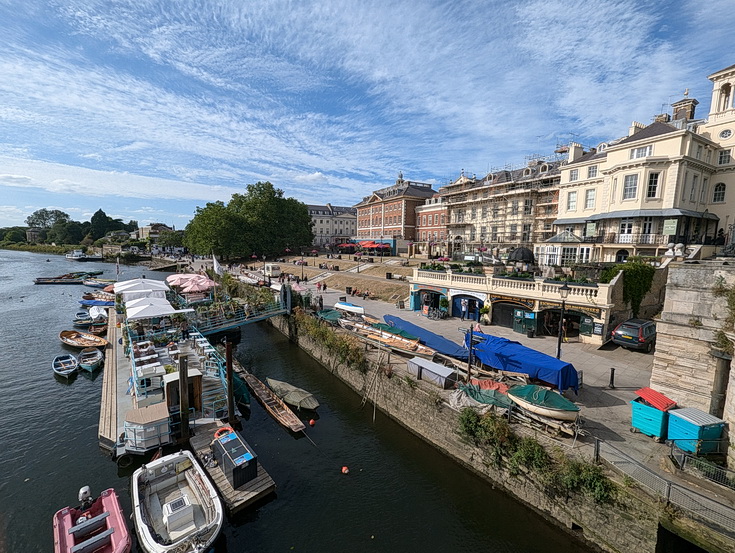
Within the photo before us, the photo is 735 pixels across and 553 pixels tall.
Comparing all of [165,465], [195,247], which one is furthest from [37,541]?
[195,247]

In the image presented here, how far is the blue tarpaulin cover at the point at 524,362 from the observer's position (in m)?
13.5

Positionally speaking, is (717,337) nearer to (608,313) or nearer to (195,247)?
(608,313)

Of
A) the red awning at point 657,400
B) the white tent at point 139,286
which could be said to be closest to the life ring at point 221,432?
the red awning at point 657,400

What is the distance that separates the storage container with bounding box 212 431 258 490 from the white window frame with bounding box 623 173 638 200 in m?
38.0

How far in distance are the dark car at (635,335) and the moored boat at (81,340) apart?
3818 centimetres

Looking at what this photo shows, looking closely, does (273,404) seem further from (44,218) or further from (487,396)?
(44,218)

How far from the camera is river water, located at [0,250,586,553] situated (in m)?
10.7

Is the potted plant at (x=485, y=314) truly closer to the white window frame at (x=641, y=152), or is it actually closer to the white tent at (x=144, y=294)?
the white window frame at (x=641, y=152)

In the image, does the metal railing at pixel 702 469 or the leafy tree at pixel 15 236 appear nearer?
the metal railing at pixel 702 469

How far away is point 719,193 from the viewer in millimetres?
31344

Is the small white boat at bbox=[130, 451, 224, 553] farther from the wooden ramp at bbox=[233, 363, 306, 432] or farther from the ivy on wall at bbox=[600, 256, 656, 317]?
the ivy on wall at bbox=[600, 256, 656, 317]

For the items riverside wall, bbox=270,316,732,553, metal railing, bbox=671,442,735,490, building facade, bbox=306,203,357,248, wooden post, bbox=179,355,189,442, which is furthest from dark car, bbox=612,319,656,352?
building facade, bbox=306,203,357,248

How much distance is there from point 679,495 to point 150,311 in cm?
2571

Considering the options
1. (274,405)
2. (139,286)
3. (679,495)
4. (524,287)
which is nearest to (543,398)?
(679,495)
